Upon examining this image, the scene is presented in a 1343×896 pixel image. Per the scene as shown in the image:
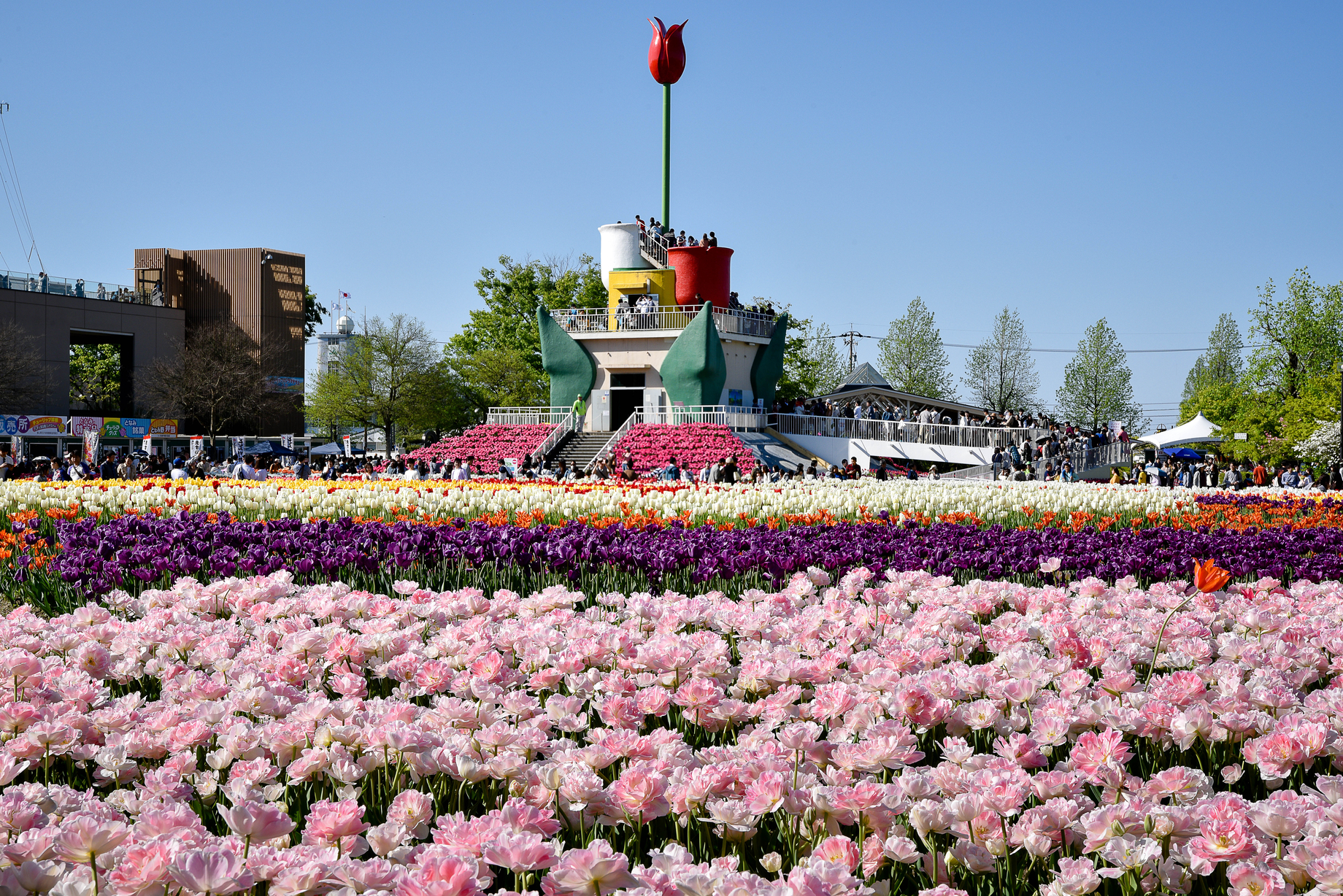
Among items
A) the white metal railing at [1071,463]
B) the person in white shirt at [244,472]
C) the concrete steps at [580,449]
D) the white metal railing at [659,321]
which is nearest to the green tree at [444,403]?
the white metal railing at [659,321]

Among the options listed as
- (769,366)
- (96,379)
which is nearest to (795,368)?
(769,366)

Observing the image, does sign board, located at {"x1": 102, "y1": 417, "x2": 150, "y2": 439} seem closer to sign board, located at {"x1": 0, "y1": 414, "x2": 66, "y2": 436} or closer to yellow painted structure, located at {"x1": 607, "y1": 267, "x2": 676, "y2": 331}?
sign board, located at {"x1": 0, "y1": 414, "x2": 66, "y2": 436}

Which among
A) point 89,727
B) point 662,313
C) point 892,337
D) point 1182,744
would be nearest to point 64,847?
point 89,727

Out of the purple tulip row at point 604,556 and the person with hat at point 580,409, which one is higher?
the person with hat at point 580,409

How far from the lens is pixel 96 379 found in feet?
248

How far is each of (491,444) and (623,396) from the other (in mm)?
6688

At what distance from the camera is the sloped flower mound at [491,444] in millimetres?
41856

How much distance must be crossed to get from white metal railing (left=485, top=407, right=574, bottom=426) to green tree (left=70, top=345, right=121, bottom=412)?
27.7 metres

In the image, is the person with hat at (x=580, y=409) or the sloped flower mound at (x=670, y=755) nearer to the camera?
the sloped flower mound at (x=670, y=755)

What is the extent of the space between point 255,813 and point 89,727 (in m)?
1.43

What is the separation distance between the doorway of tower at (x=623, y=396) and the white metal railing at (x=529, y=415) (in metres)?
1.94

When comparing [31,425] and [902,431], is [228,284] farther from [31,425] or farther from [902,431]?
[902,431]

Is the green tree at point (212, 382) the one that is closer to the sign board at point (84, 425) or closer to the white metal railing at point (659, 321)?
the sign board at point (84, 425)

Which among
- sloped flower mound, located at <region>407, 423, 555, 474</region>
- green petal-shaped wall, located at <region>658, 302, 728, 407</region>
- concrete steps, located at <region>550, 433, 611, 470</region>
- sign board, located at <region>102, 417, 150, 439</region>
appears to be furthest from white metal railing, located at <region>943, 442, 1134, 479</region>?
sign board, located at <region>102, 417, 150, 439</region>
